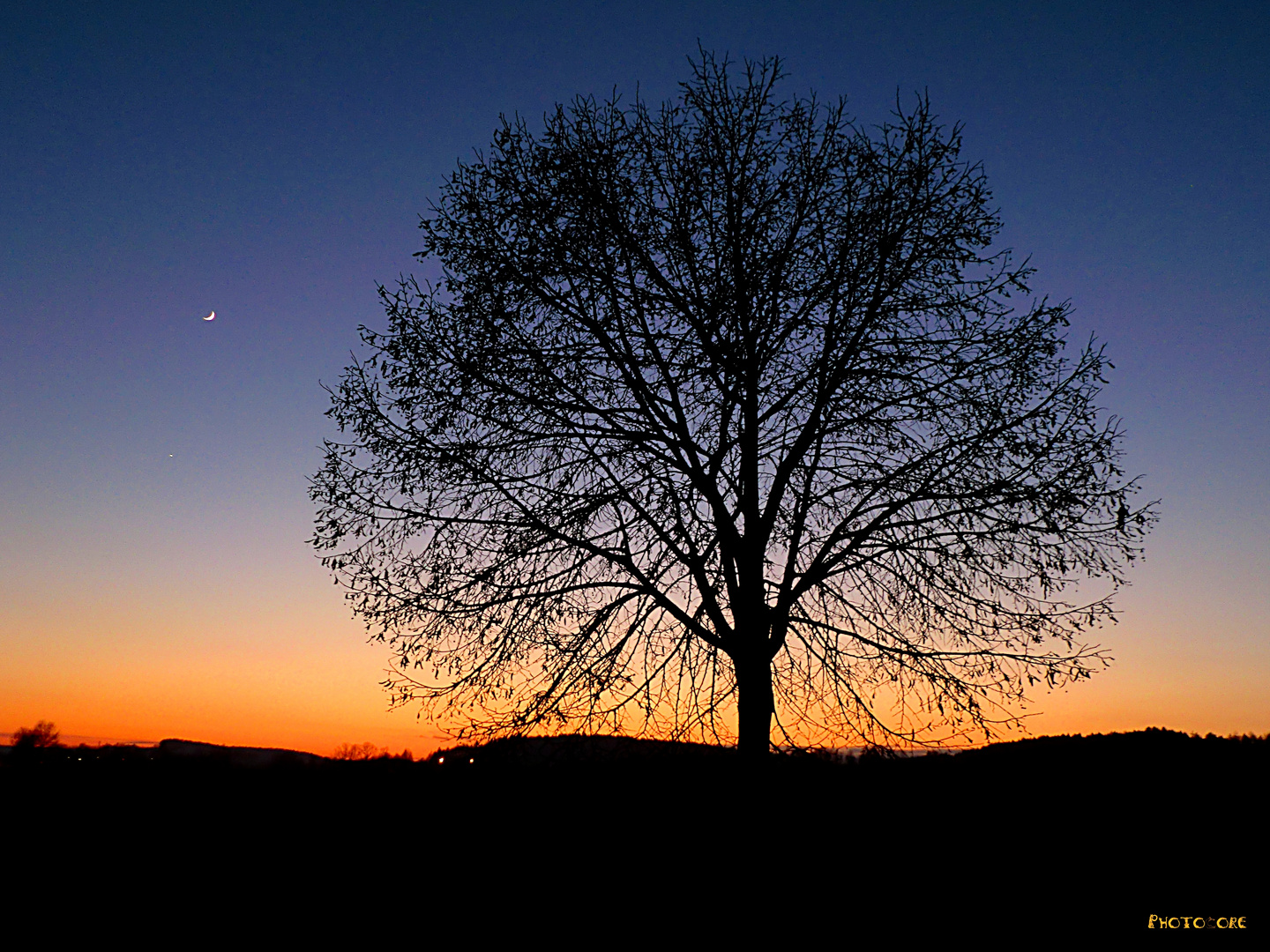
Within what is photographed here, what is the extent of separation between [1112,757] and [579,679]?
5285 mm

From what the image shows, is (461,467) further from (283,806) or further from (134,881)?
(134,881)

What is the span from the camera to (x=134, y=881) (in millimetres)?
5461

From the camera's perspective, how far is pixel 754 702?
26.2ft

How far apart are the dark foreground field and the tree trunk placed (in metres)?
0.40

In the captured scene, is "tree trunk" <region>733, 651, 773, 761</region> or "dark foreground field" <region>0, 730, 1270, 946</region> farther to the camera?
"tree trunk" <region>733, 651, 773, 761</region>

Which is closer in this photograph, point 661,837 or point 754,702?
point 661,837

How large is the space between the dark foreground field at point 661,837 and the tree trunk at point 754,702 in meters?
0.40

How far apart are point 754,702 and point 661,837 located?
7.39ft

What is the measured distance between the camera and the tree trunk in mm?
7879

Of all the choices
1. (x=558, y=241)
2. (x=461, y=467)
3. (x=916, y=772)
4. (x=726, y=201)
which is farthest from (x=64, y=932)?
(x=726, y=201)

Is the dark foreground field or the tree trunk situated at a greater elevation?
the tree trunk

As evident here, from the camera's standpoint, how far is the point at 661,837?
5996 millimetres

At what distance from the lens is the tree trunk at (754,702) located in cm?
788

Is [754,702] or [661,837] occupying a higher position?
[754,702]
